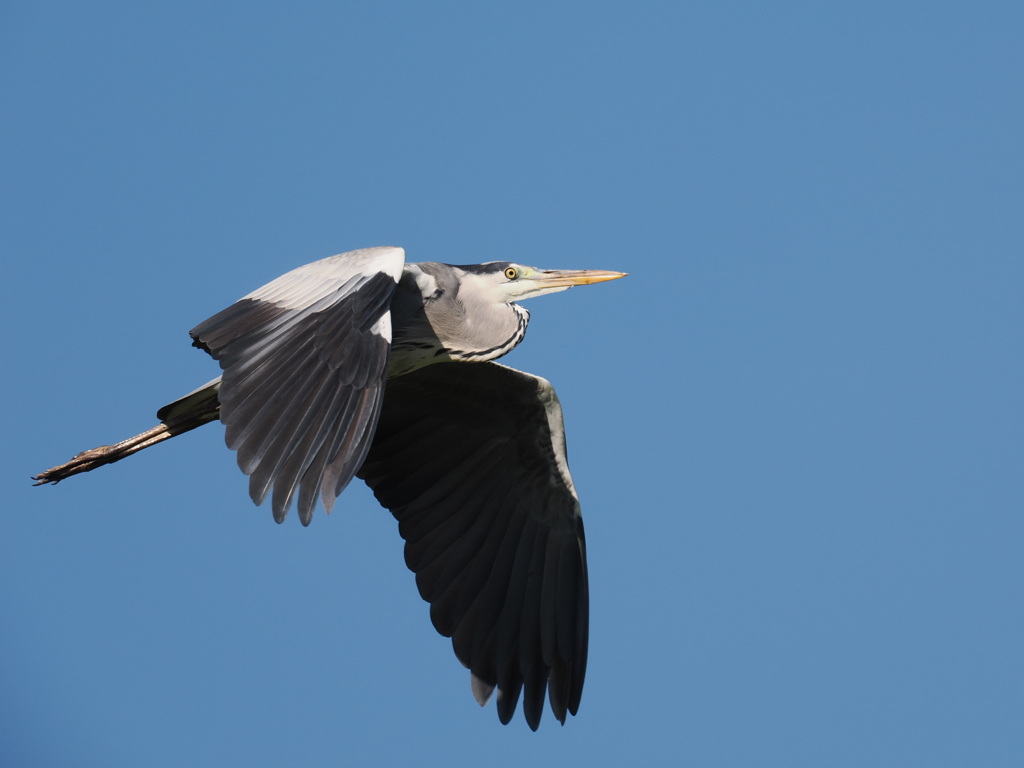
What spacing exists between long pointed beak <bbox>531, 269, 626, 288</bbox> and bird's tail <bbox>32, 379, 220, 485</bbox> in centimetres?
199

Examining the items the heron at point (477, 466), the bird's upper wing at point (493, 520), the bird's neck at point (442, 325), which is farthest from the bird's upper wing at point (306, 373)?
the bird's upper wing at point (493, 520)

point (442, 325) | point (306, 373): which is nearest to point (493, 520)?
point (442, 325)

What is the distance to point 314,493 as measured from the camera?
5.16m

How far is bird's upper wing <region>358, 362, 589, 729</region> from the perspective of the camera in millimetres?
7480

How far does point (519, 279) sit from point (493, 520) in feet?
4.92

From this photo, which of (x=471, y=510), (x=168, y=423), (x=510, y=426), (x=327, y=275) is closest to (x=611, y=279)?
(x=510, y=426)

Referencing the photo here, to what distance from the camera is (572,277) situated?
301 inches

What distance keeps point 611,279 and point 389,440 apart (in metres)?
1.68

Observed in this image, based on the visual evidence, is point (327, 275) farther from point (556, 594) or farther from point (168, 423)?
point (556, 594)

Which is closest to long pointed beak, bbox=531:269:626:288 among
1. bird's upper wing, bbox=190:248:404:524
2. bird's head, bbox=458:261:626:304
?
bird's head, bbox=458:261:626:304

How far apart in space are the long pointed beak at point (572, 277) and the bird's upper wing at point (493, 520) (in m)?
0.58

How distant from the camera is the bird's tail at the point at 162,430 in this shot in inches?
280

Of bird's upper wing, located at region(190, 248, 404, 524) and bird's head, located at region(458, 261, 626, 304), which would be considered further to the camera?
bird's head, located at region(458, 261, 626, 304)

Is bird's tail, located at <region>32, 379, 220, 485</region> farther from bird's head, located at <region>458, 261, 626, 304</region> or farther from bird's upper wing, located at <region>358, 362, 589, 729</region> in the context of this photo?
bird's head, located at <region>458, 261, 626, 304</region>
